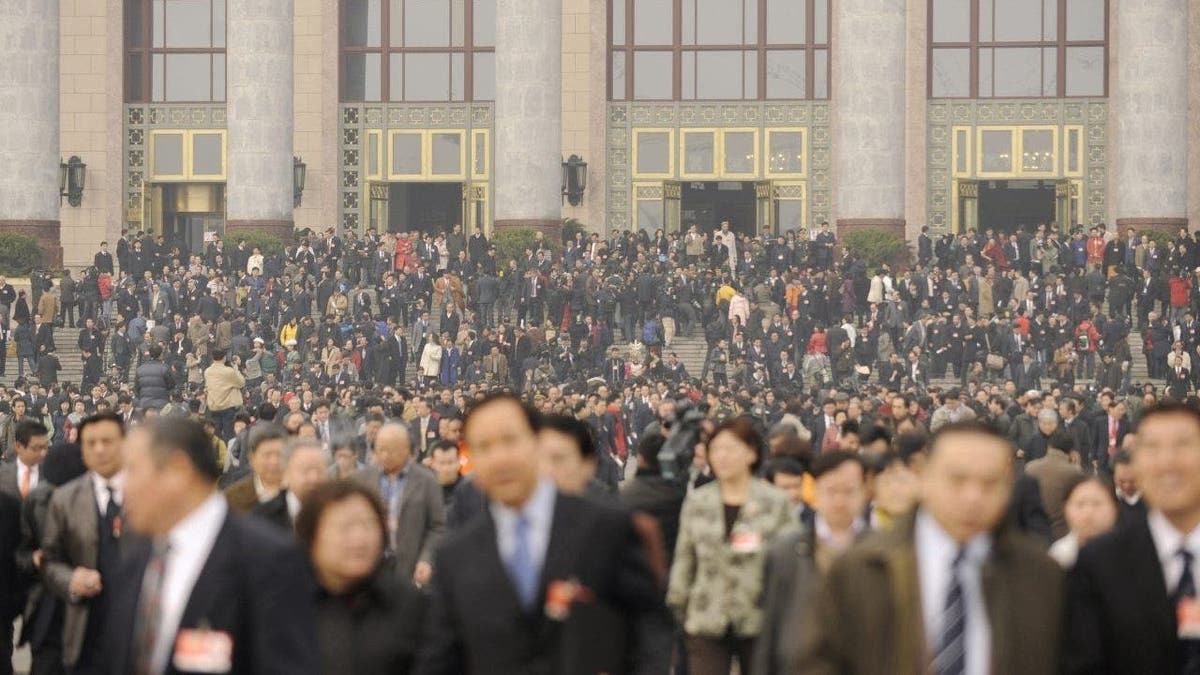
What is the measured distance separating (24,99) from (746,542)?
3609 centimetres

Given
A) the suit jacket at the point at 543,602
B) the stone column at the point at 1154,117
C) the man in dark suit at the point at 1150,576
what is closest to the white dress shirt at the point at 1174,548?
the man in dark suit at the point at 1150,576

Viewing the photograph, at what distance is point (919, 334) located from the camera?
123 feet

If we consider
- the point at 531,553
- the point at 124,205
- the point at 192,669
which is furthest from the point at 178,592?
the point at 124,205

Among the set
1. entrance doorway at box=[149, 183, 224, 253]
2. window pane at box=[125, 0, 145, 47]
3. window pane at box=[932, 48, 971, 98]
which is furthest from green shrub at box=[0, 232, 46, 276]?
window pane at box=[932, 48, 971, 98]

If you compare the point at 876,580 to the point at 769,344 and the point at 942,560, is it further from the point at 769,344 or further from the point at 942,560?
the point at 769,344

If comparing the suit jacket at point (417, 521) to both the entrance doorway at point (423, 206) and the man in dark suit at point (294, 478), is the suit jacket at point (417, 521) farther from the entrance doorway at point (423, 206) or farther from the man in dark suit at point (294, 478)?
the entrance doorway at point (423, 206)

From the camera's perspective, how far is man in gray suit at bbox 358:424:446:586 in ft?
38.0

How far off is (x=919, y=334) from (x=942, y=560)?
32.0 m

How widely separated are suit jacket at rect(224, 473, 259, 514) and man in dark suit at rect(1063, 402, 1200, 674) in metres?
4.88

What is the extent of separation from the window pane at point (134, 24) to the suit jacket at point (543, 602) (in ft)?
153

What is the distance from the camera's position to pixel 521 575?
20.9 feet

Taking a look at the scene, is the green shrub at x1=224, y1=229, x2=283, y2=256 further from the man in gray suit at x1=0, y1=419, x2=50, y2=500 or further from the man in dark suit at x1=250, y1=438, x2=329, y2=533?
the man in dark suit at x1=250, y1=438, x2=329, y2=533

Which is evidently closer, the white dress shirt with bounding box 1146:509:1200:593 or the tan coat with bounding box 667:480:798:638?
the white dress shirt with bounding box 1146:509:1200:593

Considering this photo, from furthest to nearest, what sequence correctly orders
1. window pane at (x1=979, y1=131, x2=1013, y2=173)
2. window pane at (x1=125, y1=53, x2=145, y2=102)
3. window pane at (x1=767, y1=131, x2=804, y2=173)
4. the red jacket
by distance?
window pane at (x1=125, y1=53, x2=145, y2=102) → window pane at (x1=767, y1=131, x2=804, y2=173) → window pane at (x1=979, y1=131, x2=1013, y2=173) → the red jacket
